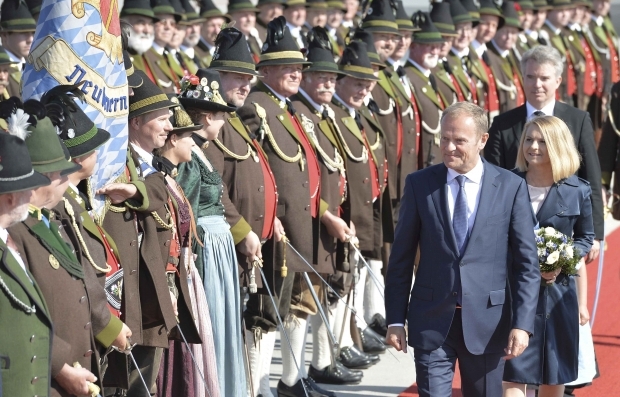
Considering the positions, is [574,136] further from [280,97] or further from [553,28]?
[553,28]

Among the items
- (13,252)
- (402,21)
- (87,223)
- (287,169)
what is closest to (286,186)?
(287,169)

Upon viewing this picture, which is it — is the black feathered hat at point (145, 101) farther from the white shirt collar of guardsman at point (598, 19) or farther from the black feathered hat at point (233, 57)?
the white shirt collar of guardsman at point (598, 19)

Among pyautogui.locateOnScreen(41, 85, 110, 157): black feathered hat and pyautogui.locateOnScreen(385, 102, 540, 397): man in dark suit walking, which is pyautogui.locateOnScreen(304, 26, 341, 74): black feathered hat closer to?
pyautogui.locateOnScreen(385, 102, 540, 397): man in dark suit walking

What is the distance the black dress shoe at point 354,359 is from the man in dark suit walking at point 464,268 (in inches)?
109

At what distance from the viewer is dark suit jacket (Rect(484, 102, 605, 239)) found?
7258 mm

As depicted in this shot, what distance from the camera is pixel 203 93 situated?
20.8ft

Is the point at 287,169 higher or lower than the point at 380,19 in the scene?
lower

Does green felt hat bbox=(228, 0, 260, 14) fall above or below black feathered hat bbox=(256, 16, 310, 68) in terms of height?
above

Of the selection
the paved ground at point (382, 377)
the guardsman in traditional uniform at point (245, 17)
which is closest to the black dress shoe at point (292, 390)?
the paved ground at point (382, 377)

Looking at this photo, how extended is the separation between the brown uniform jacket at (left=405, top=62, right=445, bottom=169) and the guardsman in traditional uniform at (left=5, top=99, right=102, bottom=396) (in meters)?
5.54

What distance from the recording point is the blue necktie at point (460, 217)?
5512mm

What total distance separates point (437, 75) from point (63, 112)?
21.3ft

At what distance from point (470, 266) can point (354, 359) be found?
302 centimetres

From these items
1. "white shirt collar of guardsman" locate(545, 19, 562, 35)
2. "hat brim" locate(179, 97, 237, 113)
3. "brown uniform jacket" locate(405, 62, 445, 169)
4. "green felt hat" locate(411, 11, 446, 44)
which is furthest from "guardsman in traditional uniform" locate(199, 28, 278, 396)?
"white shirt collar of guardsman" locate(545, 19, 562, 35)
